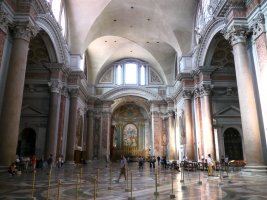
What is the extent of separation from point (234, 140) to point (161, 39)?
11904 millimetres

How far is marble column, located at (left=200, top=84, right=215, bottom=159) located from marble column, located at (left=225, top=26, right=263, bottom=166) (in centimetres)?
616

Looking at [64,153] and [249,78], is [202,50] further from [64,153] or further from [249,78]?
[64,153]

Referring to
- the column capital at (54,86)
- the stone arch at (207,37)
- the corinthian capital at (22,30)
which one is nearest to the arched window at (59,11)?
the column capital at (54,86)

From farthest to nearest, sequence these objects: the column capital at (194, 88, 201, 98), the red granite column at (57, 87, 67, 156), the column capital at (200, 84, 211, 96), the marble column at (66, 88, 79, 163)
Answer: the marble column at (66, 88, 79, 163), the column capital at (194, 88, 201, 98), the red granite column at (57, 87, 67, 156), the column capital at (200, 84, 211, 96)

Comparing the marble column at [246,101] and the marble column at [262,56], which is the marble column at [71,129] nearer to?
the marble column at [246,101]

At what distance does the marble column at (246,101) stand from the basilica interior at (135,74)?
0.14 ft

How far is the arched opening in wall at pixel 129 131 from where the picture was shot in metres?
39.7

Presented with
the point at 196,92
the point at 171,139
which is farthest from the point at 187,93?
the point at 171,139

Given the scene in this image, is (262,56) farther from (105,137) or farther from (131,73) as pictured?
(131,73)

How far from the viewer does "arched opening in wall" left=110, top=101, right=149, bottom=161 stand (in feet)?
130

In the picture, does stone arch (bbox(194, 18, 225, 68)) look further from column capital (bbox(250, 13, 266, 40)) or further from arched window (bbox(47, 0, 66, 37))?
arched window (bbox(47, 0, 66, 37))

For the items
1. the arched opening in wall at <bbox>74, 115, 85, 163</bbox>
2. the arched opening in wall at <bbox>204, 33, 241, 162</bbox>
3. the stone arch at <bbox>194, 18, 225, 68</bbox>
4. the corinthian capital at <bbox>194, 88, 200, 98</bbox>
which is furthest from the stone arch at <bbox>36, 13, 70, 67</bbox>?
the arched opening in wall at <bbox>204, 33, 241, 162</bbox>

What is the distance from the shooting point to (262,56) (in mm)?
9750

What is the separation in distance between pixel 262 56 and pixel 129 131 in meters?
32.7
